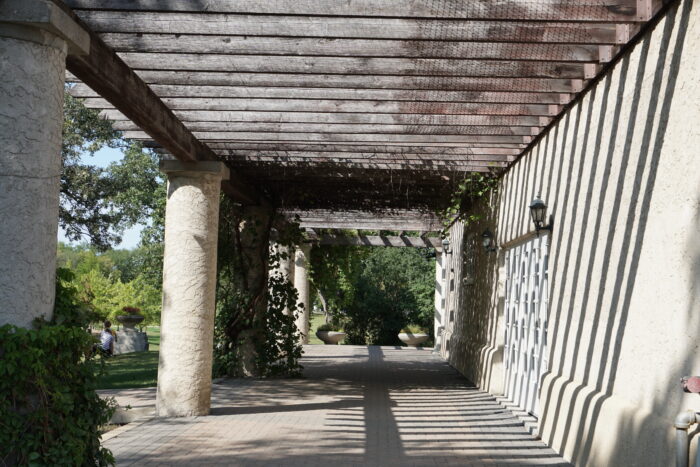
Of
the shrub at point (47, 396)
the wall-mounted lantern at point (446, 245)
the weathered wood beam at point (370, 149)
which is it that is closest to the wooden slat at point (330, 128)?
the weathered wood beam at point (370, 149)

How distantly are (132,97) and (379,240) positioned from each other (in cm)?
1686

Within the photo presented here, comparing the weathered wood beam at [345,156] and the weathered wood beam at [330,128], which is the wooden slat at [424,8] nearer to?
the weathered wood beam at [330,128]

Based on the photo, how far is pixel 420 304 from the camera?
30234mm

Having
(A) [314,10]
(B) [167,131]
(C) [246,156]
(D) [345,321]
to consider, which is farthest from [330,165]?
(D) [345,321]

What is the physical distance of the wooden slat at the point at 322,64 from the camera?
22.2 feet

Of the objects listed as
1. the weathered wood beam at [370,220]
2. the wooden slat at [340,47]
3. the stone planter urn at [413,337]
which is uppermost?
the wooden slat at [340,47]

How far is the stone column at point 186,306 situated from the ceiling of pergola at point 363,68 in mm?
902

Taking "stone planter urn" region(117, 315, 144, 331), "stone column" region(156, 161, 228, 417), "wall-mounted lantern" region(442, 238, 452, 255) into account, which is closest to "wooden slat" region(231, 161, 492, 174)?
"stone column" region(156, 161, 228, 417)

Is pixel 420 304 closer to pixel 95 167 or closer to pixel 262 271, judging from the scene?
pixel 95 167

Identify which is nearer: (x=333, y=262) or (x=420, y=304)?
(x=333, y=262)

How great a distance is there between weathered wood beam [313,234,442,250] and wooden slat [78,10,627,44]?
17.3 m

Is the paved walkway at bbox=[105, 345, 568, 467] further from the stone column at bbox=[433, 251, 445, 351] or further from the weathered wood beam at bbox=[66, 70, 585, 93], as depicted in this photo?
the stone column at bbox=[433, 251, 445, 351]

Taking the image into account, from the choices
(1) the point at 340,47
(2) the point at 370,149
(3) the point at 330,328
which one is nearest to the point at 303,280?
(3) the point at 330,328

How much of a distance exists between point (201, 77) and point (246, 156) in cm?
339
